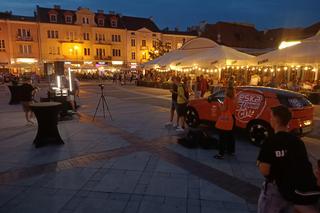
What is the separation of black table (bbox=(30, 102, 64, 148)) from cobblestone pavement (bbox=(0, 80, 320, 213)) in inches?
9.8

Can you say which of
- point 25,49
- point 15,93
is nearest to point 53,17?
point 25,49

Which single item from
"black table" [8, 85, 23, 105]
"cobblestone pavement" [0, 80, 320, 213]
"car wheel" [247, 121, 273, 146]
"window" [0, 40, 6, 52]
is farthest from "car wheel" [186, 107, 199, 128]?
"window" [0, 40, 6, 52]

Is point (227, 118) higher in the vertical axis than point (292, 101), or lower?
lower

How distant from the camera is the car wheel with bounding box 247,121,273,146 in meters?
6.97

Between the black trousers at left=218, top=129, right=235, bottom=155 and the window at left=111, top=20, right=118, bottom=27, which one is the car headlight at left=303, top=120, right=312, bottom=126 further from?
the window at left=111, top=20, right=118, bottom=27

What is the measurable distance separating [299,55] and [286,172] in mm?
13252

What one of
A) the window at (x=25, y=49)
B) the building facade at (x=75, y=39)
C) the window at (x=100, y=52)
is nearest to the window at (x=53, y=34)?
the building facade at (x=75, y=39)

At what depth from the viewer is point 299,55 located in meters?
13.7

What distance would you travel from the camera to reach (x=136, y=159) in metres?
6.09

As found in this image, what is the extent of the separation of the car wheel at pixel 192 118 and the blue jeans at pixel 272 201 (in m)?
6.47

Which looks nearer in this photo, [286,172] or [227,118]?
[286,172]

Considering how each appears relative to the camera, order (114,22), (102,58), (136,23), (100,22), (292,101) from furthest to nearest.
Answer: (136,23), (114,22), (102,58), (100,22), (292,101)

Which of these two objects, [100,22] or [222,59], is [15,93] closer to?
[222,59]

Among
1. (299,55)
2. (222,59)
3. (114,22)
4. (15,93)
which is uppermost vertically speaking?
(114,22)
